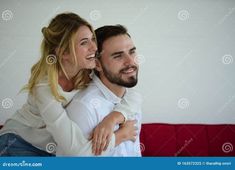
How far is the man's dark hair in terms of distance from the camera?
3.76 ft

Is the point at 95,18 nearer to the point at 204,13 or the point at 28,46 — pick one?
the point at 28,46

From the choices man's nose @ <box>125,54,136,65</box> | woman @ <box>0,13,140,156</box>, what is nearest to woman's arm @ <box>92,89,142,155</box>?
woman @ <box>0,13,140,156</box>

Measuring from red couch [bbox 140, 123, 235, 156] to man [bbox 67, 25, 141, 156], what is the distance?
7cm

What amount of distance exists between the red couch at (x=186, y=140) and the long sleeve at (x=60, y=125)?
191mm

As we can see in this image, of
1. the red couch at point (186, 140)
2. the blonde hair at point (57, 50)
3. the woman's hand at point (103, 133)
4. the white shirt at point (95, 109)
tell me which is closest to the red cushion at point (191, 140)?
the red couch at point (186, 140)

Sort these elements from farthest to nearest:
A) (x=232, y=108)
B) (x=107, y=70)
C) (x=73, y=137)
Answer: (x=232, y=108) < (x=107, y=70) < (x=73, y=137)

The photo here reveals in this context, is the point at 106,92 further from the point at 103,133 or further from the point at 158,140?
the point at 158,140

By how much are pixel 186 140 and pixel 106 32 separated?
44cm

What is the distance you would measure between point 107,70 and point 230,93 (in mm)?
432

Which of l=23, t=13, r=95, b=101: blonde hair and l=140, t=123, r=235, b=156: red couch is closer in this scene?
l=23, t=13, r=95, b=101: blonde hair

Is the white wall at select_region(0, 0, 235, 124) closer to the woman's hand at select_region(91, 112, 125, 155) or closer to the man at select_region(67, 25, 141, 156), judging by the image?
the man at select_region(67, 25, 141, 156)

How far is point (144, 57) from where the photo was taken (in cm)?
124

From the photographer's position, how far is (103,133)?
3.57 feet
